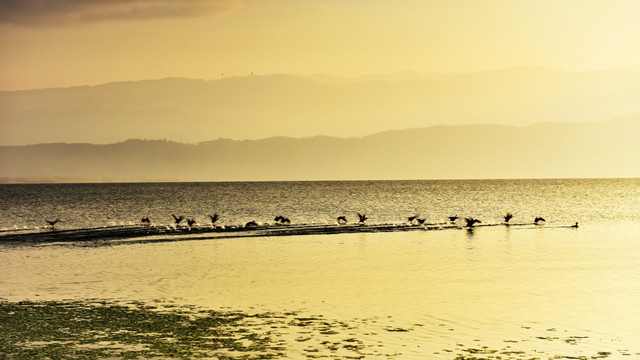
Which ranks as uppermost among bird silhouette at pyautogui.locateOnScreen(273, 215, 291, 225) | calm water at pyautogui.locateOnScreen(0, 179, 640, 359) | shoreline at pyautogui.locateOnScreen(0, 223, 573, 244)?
bird silhouette at pyautogui.locateOnScreen(273, 215, 291, 225)

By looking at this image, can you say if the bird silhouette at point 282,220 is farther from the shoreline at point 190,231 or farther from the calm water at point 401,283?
the calm water at point 401,283

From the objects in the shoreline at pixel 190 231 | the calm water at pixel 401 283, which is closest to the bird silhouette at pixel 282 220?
the shoreline at pixel 190 231

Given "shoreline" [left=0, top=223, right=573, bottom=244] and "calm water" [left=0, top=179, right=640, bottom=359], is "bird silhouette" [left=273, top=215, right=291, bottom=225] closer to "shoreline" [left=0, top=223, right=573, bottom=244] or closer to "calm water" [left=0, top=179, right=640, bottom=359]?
"shoreline" [left=0, top=223, right=573, bottom=244]

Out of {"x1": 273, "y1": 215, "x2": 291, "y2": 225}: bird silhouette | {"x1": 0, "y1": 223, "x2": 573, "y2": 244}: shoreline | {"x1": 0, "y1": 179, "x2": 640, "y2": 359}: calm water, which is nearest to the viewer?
{"x1": 0, "y1": 179, "x2": 640, "y2": 359}: calm water

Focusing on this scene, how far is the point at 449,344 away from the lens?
23234 millimetres

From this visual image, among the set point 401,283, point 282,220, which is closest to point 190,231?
point 282,220

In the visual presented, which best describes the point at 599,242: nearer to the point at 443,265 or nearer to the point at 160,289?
the point at 443,265

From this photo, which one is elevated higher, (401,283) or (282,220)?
(282,220)

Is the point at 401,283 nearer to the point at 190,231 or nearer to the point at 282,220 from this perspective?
the point at 190,231

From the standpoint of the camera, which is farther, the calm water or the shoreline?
the shoreline

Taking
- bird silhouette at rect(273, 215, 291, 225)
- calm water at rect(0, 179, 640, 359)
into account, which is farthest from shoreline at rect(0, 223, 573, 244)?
calm water at rect(0, 179, 640, 359)

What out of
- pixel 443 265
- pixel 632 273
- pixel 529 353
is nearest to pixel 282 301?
pixel 529 353

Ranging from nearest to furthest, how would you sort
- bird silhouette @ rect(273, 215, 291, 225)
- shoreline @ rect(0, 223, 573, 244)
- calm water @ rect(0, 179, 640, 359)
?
calm water @ rect(0, 179, 640, 359) < shoreline @ rect(0, 223, 573, 244) < bird silhouette @ rect(273, 215, 291, 225)

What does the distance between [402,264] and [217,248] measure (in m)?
19.1
